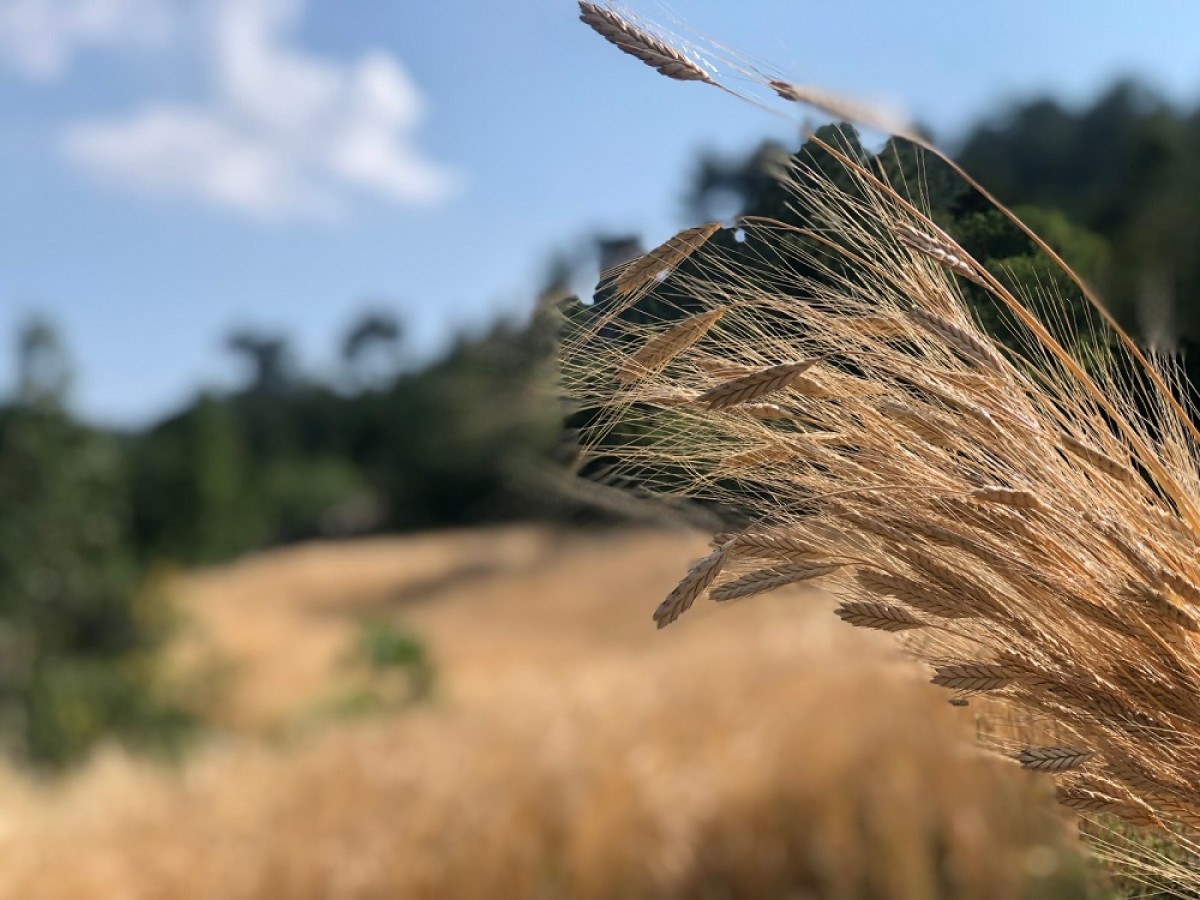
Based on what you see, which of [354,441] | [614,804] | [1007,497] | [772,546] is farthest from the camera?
[354,441]

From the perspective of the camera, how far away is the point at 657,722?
3.74m

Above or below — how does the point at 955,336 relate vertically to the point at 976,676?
above

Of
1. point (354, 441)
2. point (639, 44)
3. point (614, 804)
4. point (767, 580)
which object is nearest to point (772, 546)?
point (767, 580)

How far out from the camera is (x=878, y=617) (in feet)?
2.34

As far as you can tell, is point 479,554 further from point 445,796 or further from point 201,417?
point 445,796

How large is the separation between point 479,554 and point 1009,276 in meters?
22.7

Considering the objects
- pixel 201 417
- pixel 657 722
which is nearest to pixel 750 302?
pixel 657 722

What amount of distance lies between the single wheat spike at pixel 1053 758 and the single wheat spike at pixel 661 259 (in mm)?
371

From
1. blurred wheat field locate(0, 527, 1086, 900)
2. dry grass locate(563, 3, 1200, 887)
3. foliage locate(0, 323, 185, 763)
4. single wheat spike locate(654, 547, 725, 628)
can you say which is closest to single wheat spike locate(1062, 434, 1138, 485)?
dry grass locate(563, 3, 1200, 887)

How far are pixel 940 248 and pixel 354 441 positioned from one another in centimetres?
2759

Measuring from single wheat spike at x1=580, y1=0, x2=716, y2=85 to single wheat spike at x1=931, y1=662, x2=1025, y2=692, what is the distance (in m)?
0.41

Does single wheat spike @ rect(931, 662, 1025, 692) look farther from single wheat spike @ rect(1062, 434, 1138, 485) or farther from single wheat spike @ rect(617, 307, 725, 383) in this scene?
single wheat spike @ rect(617, 307, 725, 383)

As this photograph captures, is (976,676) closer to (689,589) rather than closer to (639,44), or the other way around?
(689,589)

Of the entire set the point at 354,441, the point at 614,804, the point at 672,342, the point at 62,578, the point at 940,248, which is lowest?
the point at 354,441
